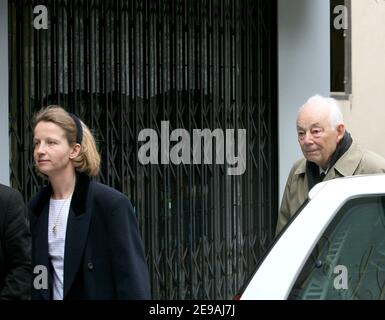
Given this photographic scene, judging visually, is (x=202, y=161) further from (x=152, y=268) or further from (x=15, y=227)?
(x=15, y=227)

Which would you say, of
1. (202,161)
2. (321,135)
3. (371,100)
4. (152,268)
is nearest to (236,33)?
(202,161)

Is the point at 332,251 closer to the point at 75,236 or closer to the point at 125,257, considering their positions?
the point at 125,257

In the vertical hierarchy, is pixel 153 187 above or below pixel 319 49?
below

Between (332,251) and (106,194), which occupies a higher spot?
(106,194)

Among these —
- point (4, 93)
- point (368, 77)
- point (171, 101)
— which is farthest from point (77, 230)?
point (368, 77)

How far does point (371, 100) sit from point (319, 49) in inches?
42.1

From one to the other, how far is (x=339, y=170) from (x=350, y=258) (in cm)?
175

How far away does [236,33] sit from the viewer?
25.9 ft

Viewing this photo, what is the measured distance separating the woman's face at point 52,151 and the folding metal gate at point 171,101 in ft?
10.0

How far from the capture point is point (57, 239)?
3.86 m

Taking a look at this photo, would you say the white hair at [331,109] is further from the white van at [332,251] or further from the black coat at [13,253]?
the black coat at [13,253]

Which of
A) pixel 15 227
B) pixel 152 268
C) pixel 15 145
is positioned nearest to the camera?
pixel 15 227

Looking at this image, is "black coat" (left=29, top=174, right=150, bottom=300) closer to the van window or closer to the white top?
the white top

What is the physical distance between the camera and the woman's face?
3.94 metres
